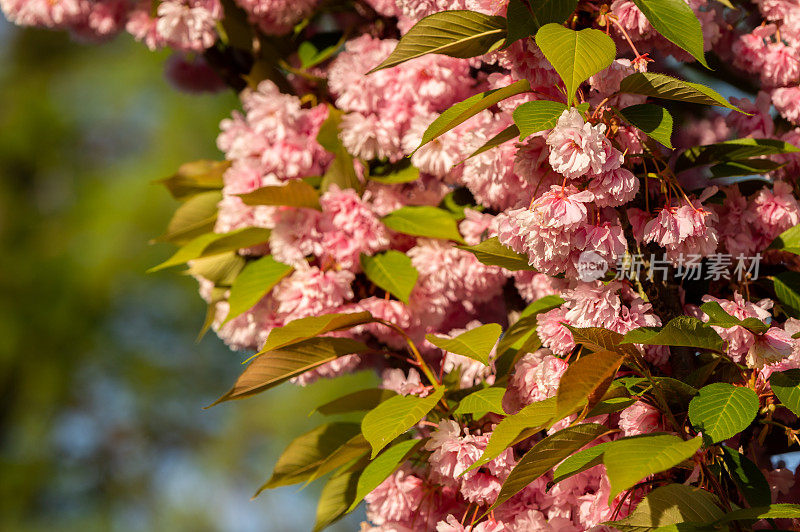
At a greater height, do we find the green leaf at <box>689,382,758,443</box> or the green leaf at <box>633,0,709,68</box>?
the green leaf at <box>633,0,709,68</box>

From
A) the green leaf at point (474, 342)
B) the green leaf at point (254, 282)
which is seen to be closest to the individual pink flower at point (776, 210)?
the green leaf at point (474, 342)

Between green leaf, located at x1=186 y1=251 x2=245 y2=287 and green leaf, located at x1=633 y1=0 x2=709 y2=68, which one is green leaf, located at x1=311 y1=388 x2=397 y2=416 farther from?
green leaf, located at x1=633 y1=0 x2=709 y2=68

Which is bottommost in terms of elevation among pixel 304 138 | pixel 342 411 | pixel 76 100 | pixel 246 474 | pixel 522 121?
pixel 246 474

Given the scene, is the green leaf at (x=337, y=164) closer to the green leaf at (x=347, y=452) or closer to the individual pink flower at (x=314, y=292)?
the individual pink flower at (x=314, y=292)

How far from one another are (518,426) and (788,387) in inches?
9.6

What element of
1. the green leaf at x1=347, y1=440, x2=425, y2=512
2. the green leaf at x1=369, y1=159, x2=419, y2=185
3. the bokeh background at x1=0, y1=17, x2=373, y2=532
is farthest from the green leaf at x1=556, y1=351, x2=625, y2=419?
the bokeh background at x1=0, y1=17, x2=373, y2=532

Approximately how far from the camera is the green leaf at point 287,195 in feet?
3.23

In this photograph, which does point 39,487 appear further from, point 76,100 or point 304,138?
point 304,138

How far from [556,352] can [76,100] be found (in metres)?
6.86

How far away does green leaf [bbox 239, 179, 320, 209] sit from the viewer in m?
0.98

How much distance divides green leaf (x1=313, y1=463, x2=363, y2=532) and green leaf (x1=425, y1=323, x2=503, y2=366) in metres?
0.21

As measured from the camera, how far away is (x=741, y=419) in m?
0.66

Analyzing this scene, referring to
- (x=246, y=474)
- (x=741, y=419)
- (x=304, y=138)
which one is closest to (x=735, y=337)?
(x=741, y=419)

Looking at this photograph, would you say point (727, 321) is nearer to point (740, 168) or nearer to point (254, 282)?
point (740, 168)
